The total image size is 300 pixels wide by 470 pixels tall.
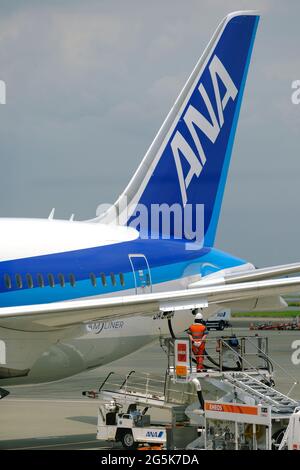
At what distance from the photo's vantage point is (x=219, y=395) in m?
20.0

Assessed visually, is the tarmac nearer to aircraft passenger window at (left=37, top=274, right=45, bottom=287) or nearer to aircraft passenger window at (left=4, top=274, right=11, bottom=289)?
aircraft passenger window at (left=37, top=274, right=45, bottom=287)

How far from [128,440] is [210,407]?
252 centimetres

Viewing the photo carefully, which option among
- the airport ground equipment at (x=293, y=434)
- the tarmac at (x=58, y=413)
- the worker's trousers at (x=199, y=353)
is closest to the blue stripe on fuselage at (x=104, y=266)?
the tarmac at (x=58, y=413)

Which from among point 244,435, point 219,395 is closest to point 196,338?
point 219,395

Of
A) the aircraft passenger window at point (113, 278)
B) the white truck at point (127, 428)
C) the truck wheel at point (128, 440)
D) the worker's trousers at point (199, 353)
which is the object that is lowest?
the truck wheel at point (128, 440)

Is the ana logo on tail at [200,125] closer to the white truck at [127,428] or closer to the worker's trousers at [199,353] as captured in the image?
the worker's trousers at [199,353]

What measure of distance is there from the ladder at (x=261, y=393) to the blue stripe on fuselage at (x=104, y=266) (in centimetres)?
347

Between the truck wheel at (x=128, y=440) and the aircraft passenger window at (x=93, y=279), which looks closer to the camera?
the truck wheel at (x=128, y=440)

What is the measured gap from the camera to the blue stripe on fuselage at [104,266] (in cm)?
2016

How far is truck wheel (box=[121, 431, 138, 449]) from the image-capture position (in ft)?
67.7

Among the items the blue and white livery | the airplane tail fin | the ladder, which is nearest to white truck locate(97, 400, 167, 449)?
the blue and white livery

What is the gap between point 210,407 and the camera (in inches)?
744

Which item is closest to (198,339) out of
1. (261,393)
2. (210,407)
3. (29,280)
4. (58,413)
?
(261,393)

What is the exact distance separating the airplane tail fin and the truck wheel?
5.50m
